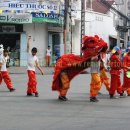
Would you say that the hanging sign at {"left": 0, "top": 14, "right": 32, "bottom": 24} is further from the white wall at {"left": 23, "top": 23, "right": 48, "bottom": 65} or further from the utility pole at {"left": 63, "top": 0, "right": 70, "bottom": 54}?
the utility pole at {"left": 63, "top": 0, "right": 70, "bottom": 54}

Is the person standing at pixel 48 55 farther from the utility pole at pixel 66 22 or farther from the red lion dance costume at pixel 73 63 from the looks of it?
the red lion dance costume at pixel 73 63

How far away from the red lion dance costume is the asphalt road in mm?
457

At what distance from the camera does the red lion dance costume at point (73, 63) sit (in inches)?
555

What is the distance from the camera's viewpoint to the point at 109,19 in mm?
55594

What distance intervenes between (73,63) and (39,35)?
79.4 ft

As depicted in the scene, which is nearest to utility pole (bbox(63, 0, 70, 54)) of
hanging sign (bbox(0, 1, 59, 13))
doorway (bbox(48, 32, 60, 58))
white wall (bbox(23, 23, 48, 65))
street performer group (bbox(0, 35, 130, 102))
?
hanging sign (bbox(0, 1, 59, 13))

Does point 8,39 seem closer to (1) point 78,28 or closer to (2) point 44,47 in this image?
(2) point 44,47

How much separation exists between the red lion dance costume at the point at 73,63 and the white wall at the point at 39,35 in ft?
77.3

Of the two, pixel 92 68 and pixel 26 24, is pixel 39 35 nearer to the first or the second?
pixel 26 24

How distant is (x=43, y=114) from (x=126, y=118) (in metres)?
1.90

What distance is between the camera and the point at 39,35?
126 ft

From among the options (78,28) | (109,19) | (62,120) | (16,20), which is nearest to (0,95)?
(62,120)

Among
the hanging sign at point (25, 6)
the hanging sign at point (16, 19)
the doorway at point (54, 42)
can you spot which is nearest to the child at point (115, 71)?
the hanging sign at point (16, 19)

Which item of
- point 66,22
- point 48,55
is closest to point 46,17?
point 66,22
